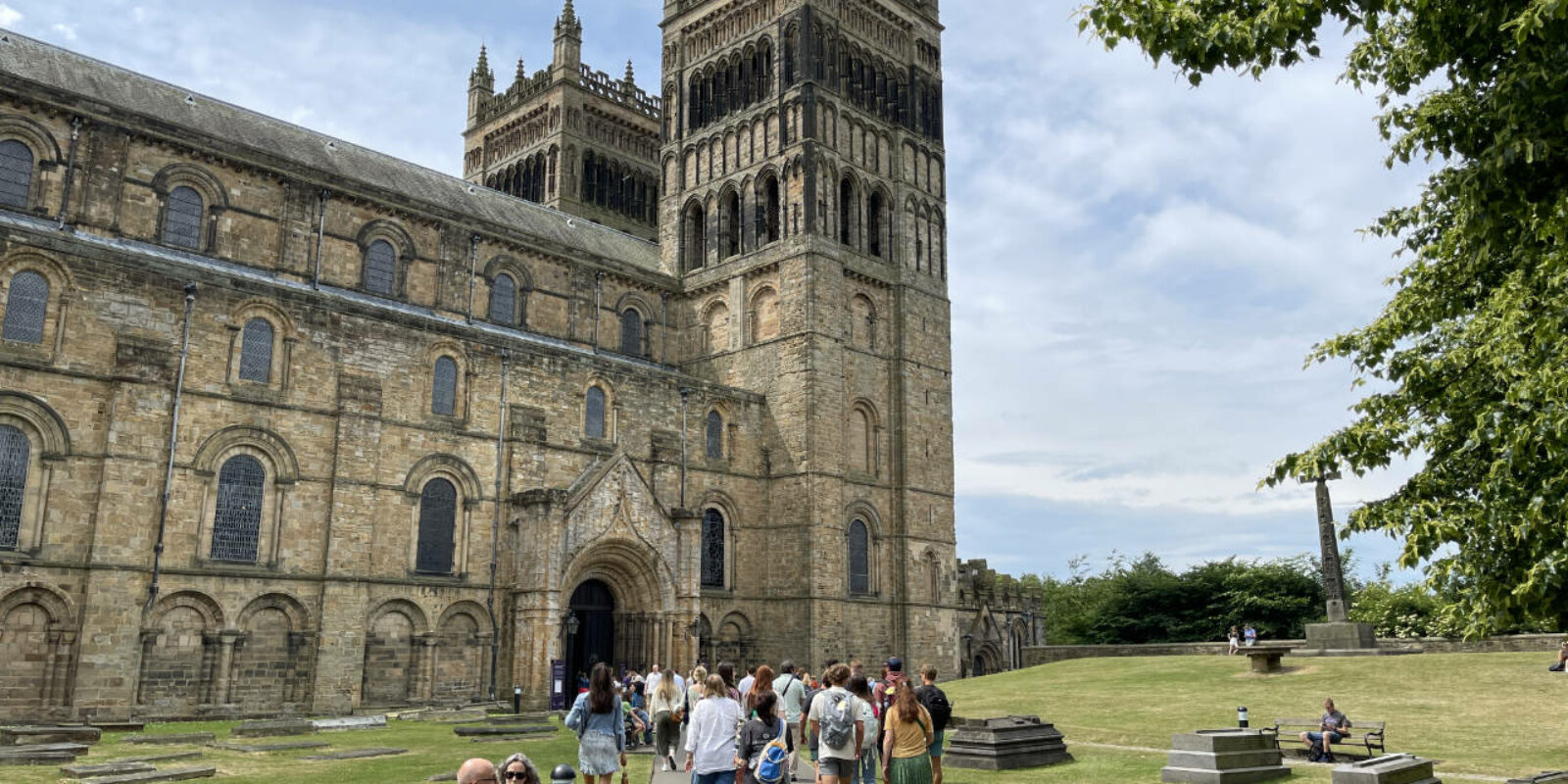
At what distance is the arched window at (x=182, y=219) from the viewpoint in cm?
3312

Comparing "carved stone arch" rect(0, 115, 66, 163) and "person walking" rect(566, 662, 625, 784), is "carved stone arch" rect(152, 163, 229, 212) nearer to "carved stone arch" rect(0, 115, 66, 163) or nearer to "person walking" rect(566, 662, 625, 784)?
"carved stone arch" rect(0, 115, 66, 163)

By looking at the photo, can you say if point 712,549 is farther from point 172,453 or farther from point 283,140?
point 283,140

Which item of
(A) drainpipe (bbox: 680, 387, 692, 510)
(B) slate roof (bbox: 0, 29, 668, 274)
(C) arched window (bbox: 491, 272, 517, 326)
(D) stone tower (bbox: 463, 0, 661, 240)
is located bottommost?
(A) drainpipe (bbox: 680, 387, 692, 510)

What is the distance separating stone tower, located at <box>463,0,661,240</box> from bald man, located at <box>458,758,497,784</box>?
5273 centimetres

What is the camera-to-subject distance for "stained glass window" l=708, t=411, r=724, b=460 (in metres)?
41.0

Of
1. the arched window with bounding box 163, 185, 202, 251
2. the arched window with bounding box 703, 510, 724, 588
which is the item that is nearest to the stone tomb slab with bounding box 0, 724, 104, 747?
the arched window with bounding box 163, 185, 202, 251

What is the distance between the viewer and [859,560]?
43.5 meters

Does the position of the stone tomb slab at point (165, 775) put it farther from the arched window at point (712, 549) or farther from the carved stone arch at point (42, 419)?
the arched window at point (712, 549)

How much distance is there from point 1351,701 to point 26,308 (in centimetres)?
3185

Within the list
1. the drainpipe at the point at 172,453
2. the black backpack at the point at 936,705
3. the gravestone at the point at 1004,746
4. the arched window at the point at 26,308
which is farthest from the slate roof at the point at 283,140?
the black backpack at the point at 936,705

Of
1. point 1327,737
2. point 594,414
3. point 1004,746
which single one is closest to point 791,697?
point 1004,746

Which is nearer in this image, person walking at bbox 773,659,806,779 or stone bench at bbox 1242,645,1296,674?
person walking at bbox 773,659,806,779

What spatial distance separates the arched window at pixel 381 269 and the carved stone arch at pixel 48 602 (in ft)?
46.8

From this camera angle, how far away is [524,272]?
41250mm
